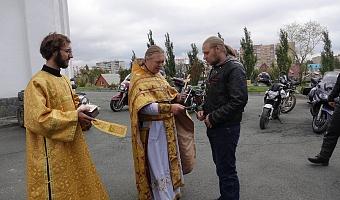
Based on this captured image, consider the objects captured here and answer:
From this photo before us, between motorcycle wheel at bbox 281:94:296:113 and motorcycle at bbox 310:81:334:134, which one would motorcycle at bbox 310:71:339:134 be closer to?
motorcycle at bbox 310:81:334:134

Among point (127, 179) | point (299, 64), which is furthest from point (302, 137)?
point (299, 64)

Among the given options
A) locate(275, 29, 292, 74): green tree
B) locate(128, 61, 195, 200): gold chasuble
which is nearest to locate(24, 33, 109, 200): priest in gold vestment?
locate(128, 61, 195, 200): gold chasuble

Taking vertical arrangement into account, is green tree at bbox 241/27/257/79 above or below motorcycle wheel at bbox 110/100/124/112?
above

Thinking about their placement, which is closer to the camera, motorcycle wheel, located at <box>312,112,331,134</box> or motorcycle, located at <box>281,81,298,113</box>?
motorcycle wheel, located at <box>312,112,331,134</box>

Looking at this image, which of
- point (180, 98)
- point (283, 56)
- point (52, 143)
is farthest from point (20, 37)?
point (283, 56)

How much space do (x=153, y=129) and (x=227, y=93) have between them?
85 cm

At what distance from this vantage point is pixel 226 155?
3.74 meters

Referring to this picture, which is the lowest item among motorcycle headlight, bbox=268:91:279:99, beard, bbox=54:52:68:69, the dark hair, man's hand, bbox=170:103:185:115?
motorcycle headlight, bbox=268:91:279:99

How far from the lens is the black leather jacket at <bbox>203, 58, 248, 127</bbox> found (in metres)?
3.51

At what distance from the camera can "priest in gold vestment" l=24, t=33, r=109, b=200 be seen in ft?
8.91

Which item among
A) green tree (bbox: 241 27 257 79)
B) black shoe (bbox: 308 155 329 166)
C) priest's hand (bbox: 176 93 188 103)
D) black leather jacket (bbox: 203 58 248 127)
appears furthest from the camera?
green tree (bbox: 241 27 257 79)

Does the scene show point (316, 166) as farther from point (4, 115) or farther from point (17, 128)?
point (4, 115)

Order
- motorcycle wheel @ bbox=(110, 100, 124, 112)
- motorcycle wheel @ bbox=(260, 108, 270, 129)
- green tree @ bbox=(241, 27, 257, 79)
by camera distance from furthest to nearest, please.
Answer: green tree @ bbox=(241, 27, 257, 79) < motorcycle wheel @ bbox=(110, 100, 124, 112) < motorcycle wheel @ bbox=(260, 108, 270, 129)

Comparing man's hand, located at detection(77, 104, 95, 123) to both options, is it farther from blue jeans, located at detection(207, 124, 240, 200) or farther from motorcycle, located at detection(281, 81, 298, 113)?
motorcycle, located at detection(281, 81, 298, 113)
